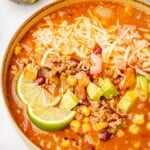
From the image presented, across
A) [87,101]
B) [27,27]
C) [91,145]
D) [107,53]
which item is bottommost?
[91,145]

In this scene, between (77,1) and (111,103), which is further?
(77,1)

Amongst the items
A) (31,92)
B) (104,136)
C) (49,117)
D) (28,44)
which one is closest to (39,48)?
(28,44)

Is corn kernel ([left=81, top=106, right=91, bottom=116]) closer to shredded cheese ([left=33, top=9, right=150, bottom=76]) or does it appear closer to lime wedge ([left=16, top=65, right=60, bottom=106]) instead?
lime wedge ([left=16, top=65, right=60, bottom=106])

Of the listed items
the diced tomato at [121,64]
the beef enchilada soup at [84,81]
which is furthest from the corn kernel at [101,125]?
the diced tomato at [121,64]

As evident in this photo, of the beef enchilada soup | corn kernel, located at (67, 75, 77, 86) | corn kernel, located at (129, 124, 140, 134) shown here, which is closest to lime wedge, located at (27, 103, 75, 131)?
the beef enchilada soup

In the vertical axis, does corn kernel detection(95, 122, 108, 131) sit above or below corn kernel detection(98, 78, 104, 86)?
below

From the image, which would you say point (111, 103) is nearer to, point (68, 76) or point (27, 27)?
point (68, 76)

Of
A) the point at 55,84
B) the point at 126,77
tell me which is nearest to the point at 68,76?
the point at 55,84
